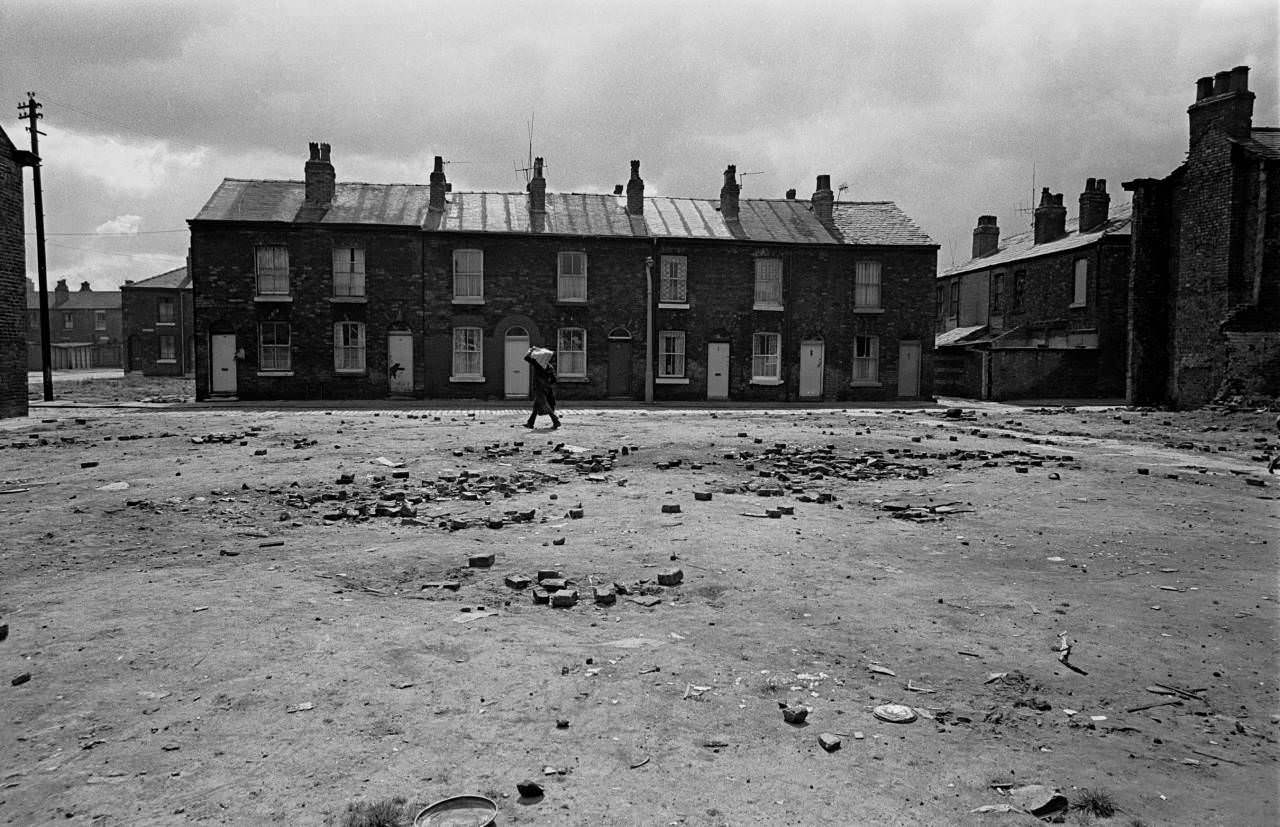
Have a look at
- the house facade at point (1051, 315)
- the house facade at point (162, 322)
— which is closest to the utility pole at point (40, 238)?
the house facade at point (162, 322)

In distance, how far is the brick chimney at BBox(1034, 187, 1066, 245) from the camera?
3831cm

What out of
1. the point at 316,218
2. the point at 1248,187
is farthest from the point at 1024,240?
the point at 316,218

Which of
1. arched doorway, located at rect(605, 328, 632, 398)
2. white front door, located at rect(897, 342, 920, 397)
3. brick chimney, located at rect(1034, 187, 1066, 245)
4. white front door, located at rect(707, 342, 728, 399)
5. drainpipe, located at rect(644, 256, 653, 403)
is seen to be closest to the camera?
drainpipe, located at rect(644, 256, 653, 403)

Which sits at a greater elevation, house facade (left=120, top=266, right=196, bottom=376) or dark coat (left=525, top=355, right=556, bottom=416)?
house facade (left=120, top=266, right=196, bottom=376)

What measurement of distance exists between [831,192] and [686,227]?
22.9 ft

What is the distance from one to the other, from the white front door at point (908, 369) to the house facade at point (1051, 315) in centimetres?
352

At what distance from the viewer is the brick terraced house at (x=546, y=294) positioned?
29453mm

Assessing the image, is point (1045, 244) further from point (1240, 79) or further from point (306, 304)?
point (306, 304)

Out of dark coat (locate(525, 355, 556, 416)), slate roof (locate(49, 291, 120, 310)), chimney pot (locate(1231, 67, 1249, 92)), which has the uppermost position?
chimney pot (locate(1231, 67, 1249, 92))

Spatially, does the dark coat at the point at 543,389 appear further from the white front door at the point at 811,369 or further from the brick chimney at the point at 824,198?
the brick chimney at the point at 824,198

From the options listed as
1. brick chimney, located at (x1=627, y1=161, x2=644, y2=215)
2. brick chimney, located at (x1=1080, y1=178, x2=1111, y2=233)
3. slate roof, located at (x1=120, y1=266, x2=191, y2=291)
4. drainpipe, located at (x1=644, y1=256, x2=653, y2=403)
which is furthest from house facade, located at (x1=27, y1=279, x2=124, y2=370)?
brick chimney, located at (x1=1080, y1=178, x2=1111, y2=233)

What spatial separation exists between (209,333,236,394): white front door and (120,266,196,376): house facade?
26.1 metres

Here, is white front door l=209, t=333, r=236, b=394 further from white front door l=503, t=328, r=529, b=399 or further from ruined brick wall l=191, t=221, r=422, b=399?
white front door l=503, t=328, r=529, b=399

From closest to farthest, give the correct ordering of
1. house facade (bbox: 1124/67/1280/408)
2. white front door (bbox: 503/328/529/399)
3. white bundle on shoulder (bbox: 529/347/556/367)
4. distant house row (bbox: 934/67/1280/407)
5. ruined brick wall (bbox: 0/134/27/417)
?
1. white bundle on shoulder (bbox: 529/347/556/367)
2. ruined brick wall (bbox: 0/134/27/417)
3. house facade (bbox: 1124/67/1280/408)
4. distant house row (bbox: 934/67/1280/407)
5. white front door (bbox: 503/328/529/399)
